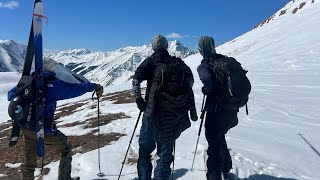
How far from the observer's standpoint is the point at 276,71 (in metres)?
28.6

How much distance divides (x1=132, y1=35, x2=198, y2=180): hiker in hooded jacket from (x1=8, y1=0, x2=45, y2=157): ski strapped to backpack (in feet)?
6.27

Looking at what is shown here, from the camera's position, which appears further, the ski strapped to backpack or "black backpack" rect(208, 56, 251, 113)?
"black backpack" rect(208, 56, 251, 113)

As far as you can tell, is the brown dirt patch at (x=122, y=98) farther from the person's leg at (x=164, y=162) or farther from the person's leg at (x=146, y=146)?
the person's leg at (x=164, y=162)

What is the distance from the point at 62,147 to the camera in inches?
314

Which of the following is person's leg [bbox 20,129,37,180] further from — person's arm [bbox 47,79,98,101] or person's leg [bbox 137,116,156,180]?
person's leg [bbox 137,116,156,180]

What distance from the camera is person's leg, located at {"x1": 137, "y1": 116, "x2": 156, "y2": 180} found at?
7566 millimetres

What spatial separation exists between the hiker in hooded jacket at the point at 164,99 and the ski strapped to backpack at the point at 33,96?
75.2 inches

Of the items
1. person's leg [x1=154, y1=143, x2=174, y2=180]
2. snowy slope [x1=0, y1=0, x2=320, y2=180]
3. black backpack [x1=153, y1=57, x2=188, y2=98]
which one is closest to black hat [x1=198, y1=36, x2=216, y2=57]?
black backpack [x1=153, y1=57, x2=188, y2=98]

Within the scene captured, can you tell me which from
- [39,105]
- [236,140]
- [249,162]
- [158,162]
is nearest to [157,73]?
[158,162]

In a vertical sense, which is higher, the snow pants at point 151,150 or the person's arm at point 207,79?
the person's arm at point 207,79

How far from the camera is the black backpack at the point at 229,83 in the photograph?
23.6 ft

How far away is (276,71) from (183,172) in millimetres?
21806

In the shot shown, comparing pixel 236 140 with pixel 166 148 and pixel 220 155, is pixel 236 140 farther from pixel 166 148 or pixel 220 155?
pixel 166 148

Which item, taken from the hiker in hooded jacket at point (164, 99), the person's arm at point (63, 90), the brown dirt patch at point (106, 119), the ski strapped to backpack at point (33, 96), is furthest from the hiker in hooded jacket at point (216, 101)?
the brown dirt patch at point (106, 119)
